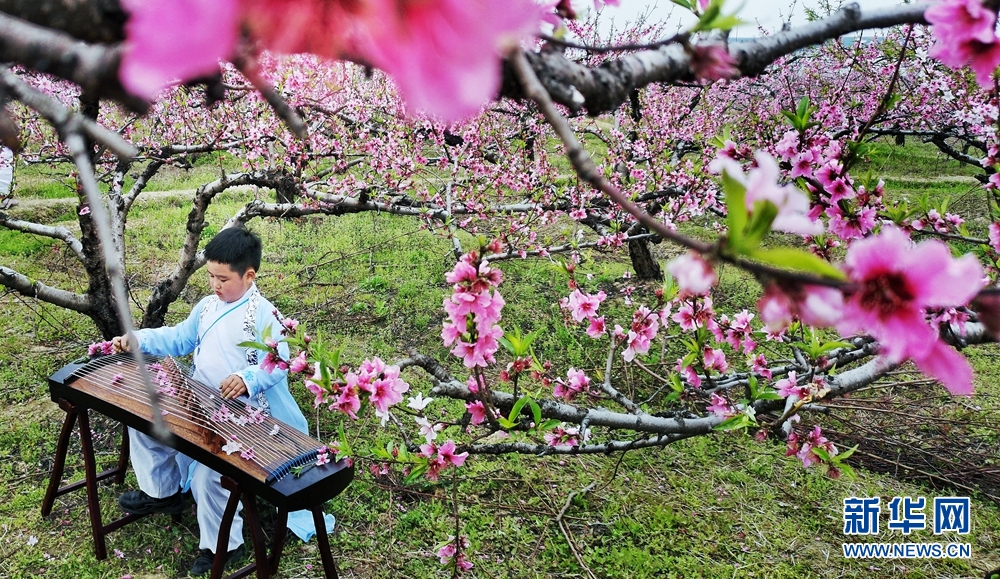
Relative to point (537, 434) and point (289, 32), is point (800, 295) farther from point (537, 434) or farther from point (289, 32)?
point (537, 434)

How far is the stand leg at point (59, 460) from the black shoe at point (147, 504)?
31 cm

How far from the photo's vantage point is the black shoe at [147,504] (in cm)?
299

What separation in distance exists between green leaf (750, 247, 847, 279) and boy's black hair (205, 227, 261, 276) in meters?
2.79

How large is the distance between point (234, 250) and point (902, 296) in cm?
285

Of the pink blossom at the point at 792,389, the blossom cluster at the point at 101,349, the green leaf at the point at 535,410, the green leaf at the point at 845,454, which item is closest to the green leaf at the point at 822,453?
the green leaf at the point at 845,454

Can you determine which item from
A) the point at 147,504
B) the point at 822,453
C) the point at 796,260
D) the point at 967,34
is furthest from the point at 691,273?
the point at 147,504

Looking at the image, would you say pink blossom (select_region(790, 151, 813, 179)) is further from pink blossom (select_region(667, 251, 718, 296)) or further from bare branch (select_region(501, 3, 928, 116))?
pink blossom (select_region(667, 251, 718, 296))

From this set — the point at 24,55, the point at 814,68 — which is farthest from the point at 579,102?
the point at 814,68

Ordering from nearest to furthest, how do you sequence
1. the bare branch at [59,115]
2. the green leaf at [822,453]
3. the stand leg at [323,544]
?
the bare branch at [59,115] < the green leaf at [822,453] < the stand leg at [323,544]

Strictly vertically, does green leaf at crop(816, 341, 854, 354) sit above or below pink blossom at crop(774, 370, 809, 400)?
above

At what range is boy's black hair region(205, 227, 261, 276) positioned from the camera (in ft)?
9.27

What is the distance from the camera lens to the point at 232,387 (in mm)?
2635

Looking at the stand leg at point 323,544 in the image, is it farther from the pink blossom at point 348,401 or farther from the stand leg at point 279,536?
the pink blossom at point 348,401

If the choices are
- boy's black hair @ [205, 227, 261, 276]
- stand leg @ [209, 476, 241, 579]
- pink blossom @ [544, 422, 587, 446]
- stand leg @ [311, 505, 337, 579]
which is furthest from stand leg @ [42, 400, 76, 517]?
pink blossom @ [544, 422, 587, 446]
